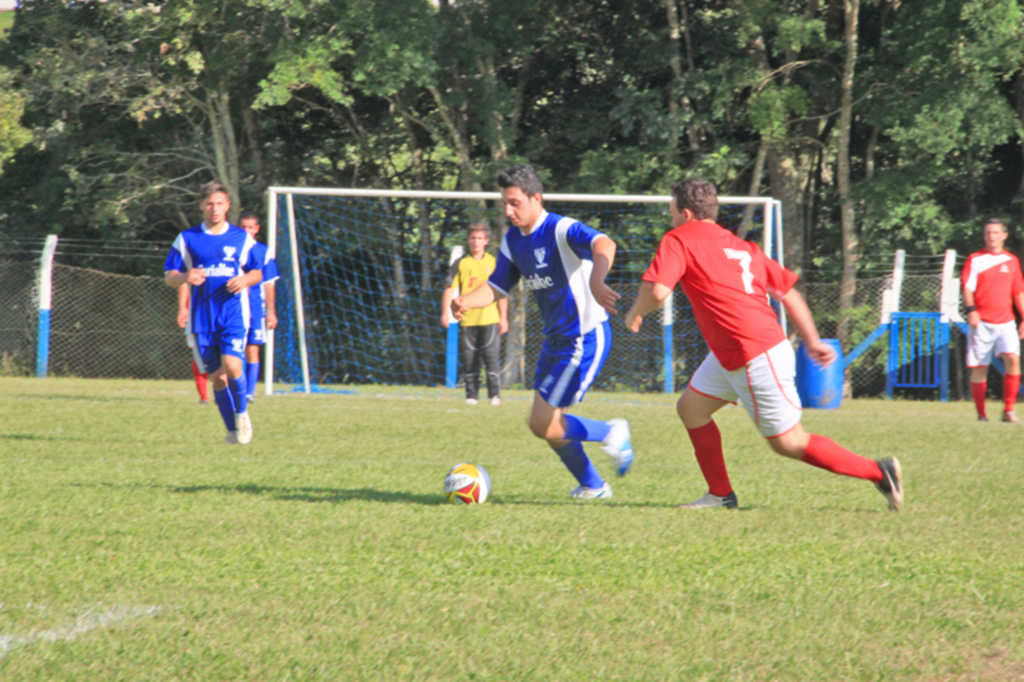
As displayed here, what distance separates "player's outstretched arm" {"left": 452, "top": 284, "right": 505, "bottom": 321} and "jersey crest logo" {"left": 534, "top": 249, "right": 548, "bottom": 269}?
35 cm

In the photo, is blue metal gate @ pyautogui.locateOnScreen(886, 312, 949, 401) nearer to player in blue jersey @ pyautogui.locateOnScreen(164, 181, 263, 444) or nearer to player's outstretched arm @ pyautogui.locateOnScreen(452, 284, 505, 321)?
player in blue jersey @ pyautogui.locateOnScreen(164, 181, 263, 444)

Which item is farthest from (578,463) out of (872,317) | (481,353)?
(872,317)

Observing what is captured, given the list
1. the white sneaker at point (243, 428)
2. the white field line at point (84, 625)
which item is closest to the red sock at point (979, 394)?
the white sneaker at point (243, 428)

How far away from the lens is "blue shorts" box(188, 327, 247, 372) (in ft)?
23.3

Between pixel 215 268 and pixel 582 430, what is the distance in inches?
139

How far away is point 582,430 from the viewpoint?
499cm

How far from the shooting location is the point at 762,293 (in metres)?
4.55

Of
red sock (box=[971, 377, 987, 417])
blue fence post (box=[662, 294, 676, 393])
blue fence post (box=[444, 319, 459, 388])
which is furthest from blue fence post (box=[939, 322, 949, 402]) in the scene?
blue fence post (box=[444, 319, 459, 388])

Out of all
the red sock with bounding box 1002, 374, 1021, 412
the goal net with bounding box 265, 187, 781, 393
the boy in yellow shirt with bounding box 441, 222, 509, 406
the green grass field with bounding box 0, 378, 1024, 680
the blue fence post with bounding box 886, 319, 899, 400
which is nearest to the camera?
the green grass field with bounding box 0, 378, 1024, 680

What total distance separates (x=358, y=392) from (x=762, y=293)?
386 inches

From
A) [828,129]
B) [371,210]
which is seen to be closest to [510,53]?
[371,210]

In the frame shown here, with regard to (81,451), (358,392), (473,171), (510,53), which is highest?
(510,53)

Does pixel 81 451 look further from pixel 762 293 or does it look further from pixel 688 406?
pixel 762 293

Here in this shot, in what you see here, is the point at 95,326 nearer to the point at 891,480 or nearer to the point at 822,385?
the point at 822,385
